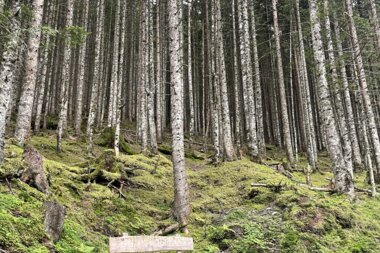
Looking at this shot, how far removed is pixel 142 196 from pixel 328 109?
6.43 metres

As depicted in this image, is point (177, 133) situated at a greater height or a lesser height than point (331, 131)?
lesser

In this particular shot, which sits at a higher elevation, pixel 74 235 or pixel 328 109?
pixel 328 109

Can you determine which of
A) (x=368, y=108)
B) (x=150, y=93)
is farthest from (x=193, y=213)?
(x=368, y=108)

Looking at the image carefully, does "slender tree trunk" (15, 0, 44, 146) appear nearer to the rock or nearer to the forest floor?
the forest floor

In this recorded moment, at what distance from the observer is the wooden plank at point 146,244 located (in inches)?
198

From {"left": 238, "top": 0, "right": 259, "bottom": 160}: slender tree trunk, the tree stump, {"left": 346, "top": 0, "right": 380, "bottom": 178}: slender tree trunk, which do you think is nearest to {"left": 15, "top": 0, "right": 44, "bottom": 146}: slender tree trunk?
the tree stump

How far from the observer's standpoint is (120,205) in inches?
332

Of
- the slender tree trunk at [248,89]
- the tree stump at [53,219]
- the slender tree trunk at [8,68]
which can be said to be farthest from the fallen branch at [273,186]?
the slender tree trunk at [8,68]

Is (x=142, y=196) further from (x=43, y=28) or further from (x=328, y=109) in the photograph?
(x=328, y=109)

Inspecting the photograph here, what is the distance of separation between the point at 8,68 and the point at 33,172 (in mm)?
2108

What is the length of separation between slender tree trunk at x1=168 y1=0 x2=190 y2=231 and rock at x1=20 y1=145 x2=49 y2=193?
9.76 feet

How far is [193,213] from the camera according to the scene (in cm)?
885

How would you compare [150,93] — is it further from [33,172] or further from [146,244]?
[146,244]

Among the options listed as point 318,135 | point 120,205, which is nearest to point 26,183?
point 120,205
